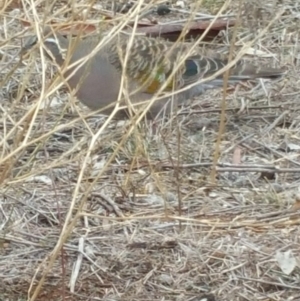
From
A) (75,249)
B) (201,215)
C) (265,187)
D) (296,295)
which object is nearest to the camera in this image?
(296,295)

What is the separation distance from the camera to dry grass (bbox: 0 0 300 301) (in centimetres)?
305

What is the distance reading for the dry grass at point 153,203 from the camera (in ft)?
10.0

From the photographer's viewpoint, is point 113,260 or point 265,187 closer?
point 113,260

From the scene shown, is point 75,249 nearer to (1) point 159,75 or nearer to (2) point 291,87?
(1) point 159,75

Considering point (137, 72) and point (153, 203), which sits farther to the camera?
point (137, 72)

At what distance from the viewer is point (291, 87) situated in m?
4.78

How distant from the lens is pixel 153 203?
366cm

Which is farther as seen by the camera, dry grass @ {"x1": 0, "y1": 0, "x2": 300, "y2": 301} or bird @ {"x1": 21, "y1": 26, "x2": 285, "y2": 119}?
bird @ {"x1": 21, "y1": 26, "x2": 285, "y2": 119}

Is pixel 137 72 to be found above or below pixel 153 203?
above

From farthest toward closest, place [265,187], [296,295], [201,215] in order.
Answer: [265,187]
[201,215]
[296,295]

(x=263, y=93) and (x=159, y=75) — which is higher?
(x=159, y=75)

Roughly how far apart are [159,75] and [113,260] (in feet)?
4.31

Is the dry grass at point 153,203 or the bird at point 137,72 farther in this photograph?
the bird at point 137,72

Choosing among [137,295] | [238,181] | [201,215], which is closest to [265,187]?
[238,181]
